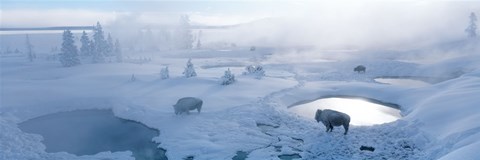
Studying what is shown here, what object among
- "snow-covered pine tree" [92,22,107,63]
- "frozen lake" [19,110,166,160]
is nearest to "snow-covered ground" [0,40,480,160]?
"frozen lake" [19,110,166,160]

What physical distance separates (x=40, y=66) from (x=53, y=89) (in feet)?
107

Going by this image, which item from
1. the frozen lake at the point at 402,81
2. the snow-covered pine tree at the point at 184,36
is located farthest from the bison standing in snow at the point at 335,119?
the snow-covered pine tree at the point at 184,36

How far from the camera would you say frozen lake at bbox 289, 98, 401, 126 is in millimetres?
29516

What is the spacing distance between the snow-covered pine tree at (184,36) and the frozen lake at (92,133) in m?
95.1

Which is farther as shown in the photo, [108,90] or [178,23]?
[178,23]

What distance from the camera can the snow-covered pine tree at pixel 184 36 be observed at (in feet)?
416

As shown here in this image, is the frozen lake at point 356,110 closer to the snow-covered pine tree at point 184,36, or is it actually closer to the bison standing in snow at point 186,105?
the bison standing in snow at point 186,105

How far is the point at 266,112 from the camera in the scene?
98.9 ft

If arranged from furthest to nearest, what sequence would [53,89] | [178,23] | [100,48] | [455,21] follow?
[455,21] → [178,23] → [100,48] → [53,89]

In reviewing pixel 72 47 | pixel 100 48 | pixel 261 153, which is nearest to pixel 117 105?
pixel 261 153

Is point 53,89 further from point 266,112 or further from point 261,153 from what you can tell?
point 261,153

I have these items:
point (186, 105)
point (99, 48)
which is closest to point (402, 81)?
point (186, 105)

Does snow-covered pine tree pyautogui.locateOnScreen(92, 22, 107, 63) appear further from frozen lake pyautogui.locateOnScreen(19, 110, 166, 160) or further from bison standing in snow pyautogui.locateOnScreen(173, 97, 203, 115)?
bison standing in snow pyautogui.locateOnScreen(173, 97, 203, 115)

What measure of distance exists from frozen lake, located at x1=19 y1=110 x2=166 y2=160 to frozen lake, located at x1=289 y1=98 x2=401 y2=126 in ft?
42.6
